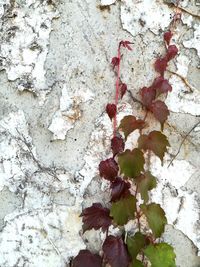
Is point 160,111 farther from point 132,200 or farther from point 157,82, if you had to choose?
point 132,200

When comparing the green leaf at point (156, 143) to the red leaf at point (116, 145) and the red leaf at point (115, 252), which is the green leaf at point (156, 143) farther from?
the red leaf at point (115, 252)

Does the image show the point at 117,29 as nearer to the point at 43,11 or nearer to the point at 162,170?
the point at 43,11

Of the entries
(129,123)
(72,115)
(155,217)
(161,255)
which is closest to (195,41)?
(129,123)

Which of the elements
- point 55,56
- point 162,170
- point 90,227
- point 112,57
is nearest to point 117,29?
point 112,57

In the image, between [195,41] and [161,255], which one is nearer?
[161,255]

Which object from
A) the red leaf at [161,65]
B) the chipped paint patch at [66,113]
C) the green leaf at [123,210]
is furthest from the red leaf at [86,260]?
the red leaf at [161,65]

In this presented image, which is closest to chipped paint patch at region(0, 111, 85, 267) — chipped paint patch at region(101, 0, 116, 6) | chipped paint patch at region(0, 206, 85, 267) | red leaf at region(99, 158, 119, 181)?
chipped paint patch at region(0, 206, 85, 267)
